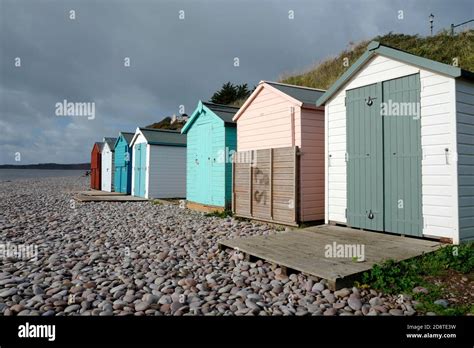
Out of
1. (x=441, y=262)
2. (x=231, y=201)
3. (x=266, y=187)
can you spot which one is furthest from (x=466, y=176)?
(x=231, y=201)

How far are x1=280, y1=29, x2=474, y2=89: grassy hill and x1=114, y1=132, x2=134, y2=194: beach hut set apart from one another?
1312 cm

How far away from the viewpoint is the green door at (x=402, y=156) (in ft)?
20.9

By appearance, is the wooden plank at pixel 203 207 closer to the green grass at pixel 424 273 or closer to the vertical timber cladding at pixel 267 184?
the vertical timber cladding at pixel 267 184

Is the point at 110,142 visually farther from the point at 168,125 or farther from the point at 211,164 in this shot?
the point at 168,125

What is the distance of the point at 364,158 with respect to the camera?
24.0 feet

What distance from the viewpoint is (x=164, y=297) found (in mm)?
4156

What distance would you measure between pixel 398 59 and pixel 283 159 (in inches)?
144

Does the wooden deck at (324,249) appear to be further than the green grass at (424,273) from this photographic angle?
Yes

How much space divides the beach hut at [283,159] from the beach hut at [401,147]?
0.82m

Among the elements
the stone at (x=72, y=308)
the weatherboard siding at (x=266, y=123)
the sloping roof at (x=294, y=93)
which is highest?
the sloping roof at (x=294, y=93)

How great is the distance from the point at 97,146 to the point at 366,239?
2403cm

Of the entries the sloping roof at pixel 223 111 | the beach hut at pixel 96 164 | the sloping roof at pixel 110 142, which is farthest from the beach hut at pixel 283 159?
the beach hut at pixel 96 164

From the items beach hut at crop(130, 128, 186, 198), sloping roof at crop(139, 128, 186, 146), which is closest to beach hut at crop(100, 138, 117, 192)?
beach hut at crop(130, 128, 186, 198)
